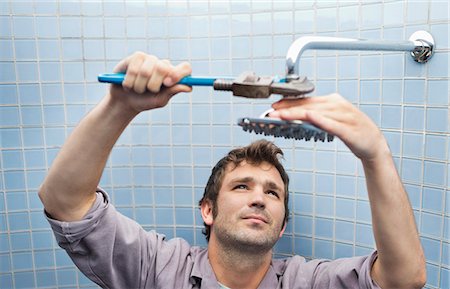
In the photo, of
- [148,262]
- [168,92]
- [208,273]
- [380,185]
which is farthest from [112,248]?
[380,185]

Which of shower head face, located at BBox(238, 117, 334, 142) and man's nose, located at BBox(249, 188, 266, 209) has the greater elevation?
shower head face, located at BBox(238, 117, 334, 142)

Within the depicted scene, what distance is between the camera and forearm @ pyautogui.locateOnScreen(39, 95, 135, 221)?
0.83 meters

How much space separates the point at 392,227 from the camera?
837 mm

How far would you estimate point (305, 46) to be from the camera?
77 cm

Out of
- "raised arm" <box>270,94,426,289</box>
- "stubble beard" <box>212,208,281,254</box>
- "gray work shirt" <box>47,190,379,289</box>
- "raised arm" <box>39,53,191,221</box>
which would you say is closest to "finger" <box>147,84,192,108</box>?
"raised arm" <box>39,53,191,221</box>

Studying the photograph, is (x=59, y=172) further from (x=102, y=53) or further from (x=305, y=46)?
(x=102, y=53)

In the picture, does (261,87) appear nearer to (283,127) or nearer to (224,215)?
(283,127)

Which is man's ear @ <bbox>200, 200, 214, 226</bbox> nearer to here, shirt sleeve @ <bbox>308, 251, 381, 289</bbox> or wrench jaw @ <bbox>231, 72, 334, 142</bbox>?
shirt sleeve @ <bbox>308, 251, 381, 289</bbox>

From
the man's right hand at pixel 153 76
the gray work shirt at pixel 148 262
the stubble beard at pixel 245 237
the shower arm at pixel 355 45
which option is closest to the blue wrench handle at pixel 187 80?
the man's right hand at pixel 153 76

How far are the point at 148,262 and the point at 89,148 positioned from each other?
0.32 m

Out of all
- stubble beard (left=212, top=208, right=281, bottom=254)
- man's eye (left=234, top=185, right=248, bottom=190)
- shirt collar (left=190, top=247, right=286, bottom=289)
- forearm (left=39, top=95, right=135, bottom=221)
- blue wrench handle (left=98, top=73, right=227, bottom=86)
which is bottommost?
shirt collar (left=190, top=247, right=286, bottom=289)

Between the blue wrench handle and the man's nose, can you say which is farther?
the man's nose

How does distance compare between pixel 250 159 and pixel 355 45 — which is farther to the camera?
pixel 250 159

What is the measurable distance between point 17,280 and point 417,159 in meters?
1.07
